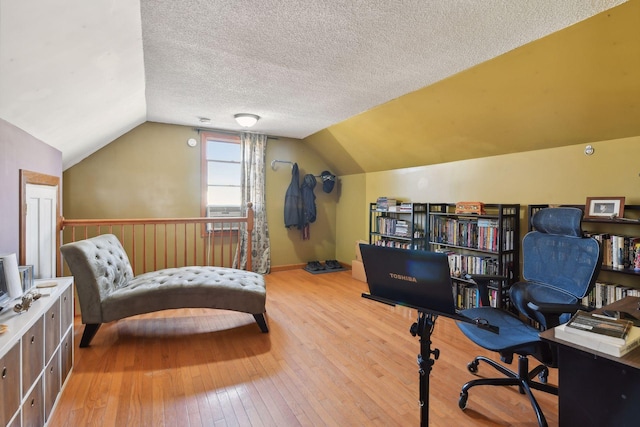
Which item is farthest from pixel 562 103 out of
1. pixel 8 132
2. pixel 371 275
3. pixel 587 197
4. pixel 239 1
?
pixel 8 132

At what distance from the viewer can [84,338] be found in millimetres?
2467

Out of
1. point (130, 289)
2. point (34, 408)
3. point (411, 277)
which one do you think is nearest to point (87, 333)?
point (130, 289)

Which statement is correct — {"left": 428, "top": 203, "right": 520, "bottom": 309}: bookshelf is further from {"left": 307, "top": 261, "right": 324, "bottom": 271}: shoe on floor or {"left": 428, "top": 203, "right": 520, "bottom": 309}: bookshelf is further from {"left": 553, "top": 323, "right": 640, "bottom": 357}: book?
{"left": 307, "top": 261, "right": 324, "bottom": 271}: shoe on floor

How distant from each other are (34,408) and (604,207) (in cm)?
380

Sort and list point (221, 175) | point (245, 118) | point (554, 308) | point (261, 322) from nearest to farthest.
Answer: point (554, 308) < point (261, 322) < point (245, 118) < point (221, 175)

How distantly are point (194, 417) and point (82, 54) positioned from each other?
2116mm

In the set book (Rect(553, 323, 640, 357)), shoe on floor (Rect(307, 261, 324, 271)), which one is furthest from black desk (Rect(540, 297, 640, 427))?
shoe on floor (Rect(307, 261, 324, 271))

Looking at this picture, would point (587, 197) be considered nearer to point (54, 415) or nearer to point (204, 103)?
point (204, 103)

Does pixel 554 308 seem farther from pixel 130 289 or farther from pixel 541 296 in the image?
pixel 130 289

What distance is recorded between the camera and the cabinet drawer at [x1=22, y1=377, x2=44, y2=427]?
4.40 feet

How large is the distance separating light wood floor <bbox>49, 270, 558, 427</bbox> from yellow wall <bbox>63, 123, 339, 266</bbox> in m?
1.71

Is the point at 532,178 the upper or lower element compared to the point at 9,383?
upper

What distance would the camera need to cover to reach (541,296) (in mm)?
1972

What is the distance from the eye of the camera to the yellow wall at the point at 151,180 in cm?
395
